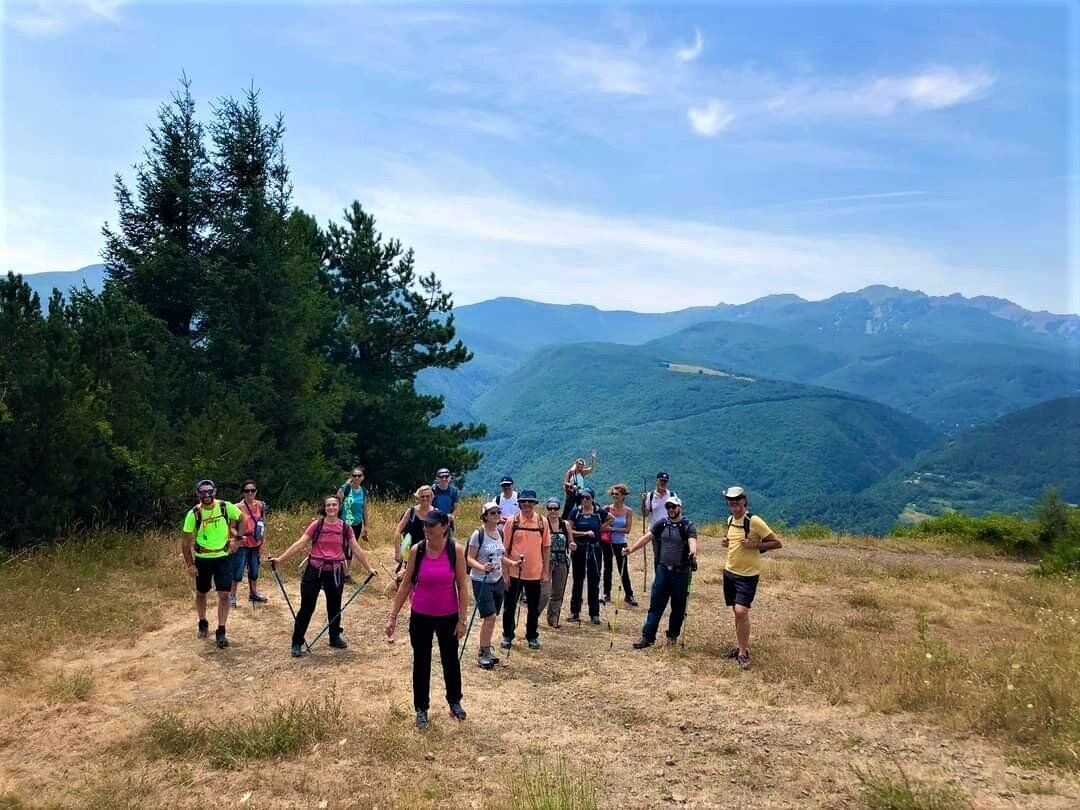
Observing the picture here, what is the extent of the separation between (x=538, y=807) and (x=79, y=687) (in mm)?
5338

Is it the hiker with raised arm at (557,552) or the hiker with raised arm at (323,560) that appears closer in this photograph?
the hiker with raised arm at (323,560)

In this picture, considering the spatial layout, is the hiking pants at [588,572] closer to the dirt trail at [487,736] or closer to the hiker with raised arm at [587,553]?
the hiker with raised arm at [587,553]

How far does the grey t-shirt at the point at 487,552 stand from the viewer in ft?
25.1

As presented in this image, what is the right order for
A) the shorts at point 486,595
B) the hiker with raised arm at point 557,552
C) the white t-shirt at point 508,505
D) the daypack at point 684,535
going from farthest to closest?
the white t-shirt at point 508,505 → the hiker with raised arm at point 557,552 → the daypack at point 684,535 → the shorts at point 486,595

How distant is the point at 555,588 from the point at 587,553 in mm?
840

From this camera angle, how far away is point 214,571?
8.30 m

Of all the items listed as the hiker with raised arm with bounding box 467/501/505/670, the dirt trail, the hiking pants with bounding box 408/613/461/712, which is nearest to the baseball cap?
the hiking pants with bounding box 408/613/461/712

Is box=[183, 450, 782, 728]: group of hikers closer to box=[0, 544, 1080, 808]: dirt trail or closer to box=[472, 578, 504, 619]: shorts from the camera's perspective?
box=[472, 578, 504, 619]: shorts

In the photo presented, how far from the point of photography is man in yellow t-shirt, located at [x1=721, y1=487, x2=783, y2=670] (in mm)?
7953

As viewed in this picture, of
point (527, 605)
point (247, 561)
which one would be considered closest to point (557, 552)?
point (527, 605)

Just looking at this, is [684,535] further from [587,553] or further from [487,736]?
[487,736]

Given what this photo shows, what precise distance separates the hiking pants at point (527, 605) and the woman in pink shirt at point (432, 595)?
2280mm

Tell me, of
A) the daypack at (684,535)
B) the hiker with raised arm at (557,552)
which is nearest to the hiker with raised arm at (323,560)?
the hiker with raised arm at (557,552)

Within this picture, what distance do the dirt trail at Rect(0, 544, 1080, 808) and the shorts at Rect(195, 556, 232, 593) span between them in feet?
2.60
